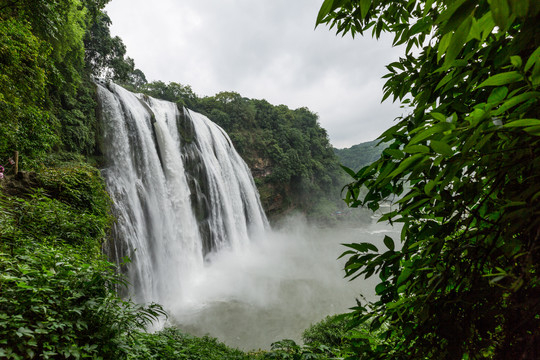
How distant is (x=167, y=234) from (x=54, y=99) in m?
6.14

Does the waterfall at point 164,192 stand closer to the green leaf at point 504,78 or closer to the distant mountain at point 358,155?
the green leaf at point 504,78

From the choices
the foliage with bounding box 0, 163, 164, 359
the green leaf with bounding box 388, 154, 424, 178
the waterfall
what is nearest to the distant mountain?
the waterfall

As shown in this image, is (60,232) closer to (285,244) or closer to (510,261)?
(510,261)

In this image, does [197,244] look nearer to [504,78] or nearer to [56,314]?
[56,314]

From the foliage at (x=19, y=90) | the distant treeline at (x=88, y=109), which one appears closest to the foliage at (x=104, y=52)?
the distant treeline at (x=88, y=109)

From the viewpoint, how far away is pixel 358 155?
57.7 meters

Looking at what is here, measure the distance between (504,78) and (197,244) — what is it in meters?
12.3

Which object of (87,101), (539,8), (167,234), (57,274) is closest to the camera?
(539,8)

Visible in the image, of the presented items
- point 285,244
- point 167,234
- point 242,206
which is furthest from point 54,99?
point 285,244

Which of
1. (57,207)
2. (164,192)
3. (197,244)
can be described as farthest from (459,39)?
(197,244)

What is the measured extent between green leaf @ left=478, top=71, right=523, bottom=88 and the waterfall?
8.03 meters

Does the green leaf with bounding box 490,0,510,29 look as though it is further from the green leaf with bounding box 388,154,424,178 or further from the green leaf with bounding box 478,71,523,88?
the green leaf with bounding box 388,154,424,178

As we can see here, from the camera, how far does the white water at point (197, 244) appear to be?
8055mm

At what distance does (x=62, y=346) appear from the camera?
1.82 metres
